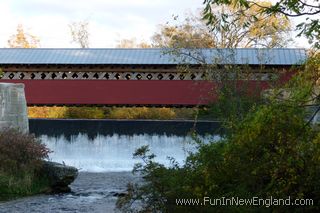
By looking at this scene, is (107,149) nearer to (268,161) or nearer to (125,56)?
(125,56)

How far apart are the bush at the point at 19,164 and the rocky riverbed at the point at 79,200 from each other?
1.35 feet

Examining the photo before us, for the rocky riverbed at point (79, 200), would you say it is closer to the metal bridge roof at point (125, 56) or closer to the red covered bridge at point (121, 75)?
the red covered bridge at point (121, 75)

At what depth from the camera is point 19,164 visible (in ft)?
37.0

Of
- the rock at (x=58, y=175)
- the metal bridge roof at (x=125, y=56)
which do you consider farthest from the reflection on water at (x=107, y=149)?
the rock at (x=58, y=175)

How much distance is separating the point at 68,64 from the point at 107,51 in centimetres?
209

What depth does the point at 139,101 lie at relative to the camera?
19.9m

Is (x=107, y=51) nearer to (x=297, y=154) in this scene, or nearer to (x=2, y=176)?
(x=2, y=176)

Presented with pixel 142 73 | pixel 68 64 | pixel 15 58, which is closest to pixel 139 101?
pixel 142 73

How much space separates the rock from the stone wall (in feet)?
6.74

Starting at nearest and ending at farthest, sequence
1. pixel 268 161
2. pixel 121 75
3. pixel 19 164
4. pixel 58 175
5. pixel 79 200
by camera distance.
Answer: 1. pixel 268 161
2. pixel 79 200
3. pixel 19 164
4. pixel 58 175
5. pixel 121 75

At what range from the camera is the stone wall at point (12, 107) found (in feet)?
44.8

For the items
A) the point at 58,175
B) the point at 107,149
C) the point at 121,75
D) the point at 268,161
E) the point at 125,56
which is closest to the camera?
the point at 268,161

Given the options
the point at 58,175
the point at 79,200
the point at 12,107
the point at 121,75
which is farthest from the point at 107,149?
the point at 79,200

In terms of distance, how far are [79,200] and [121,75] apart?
10508 millimetres
